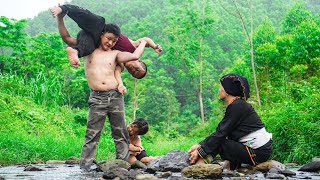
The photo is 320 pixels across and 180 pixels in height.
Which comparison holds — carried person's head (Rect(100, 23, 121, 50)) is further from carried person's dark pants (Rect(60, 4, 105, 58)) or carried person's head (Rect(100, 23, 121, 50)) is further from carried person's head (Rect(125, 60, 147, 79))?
carried person's head (Rect(125, 60, 147, 79))

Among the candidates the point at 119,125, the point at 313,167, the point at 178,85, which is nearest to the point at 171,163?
the point at 119,125

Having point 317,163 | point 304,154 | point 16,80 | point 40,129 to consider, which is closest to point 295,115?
point 304,154

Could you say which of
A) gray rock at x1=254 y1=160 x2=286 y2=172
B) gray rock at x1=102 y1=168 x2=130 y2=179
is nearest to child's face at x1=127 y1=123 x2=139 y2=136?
gray rock at x1=254 y1=160 x2=286 y2=172

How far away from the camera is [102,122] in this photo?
604 centimetres

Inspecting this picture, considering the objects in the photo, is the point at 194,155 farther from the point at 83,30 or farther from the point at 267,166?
the point at 83,30

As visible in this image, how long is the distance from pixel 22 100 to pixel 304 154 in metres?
10.1

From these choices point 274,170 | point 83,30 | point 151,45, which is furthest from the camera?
point 151,45

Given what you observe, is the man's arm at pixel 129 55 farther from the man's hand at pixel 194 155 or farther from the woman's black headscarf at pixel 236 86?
the man's hand at pixel 194 155

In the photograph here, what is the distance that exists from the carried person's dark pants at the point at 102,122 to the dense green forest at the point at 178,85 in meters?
1.52

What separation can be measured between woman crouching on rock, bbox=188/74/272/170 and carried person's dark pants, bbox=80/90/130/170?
44.3 inches

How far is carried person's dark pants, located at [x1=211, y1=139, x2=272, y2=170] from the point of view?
5.25 metres

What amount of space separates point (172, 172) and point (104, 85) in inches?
56.0

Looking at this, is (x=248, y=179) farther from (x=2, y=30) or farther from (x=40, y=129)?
(x=2, y=30)

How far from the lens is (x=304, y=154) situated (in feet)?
24.1
